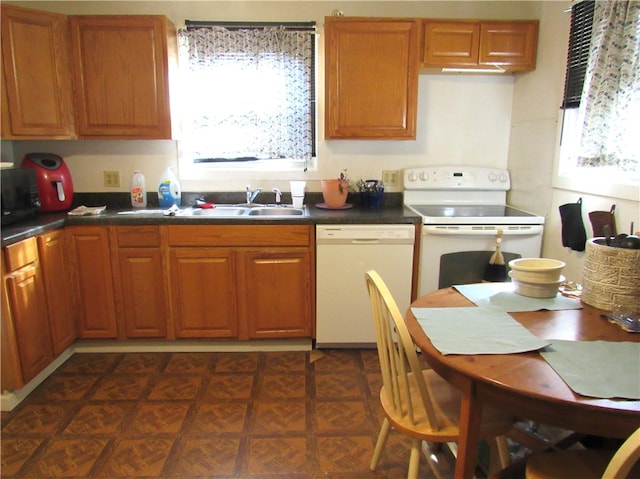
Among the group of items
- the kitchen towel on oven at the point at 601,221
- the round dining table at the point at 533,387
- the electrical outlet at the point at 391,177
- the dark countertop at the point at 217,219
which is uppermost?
the electrical outlet at the point at 391,177

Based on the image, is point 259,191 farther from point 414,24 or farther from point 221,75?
point 414,24

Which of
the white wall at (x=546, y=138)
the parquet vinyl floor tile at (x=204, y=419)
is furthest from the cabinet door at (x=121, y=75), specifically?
the white wall at (x=546, y=138)

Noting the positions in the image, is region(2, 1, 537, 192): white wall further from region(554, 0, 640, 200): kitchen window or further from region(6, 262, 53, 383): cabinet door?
region(6, 262, 53, 383): cabinet door

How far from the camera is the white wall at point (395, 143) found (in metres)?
2.93

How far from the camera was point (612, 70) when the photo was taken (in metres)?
1.99

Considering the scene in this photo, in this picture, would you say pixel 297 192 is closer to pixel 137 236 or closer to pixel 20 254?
pixel 137 236

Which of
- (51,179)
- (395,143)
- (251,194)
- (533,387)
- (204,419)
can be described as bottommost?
(204,419)

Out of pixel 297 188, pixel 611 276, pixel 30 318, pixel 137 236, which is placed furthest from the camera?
pixel 297 188

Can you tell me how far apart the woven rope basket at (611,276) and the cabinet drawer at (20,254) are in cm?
241

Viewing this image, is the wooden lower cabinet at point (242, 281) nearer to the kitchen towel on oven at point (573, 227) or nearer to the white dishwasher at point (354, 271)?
the white dishwasher at point (354, 271)

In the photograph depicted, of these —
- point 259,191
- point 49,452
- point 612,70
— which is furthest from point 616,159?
point 49,452

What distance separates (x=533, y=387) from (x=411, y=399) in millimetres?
497

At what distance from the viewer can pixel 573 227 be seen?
7.72 ft

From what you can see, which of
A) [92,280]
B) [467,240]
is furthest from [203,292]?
[467,240]
